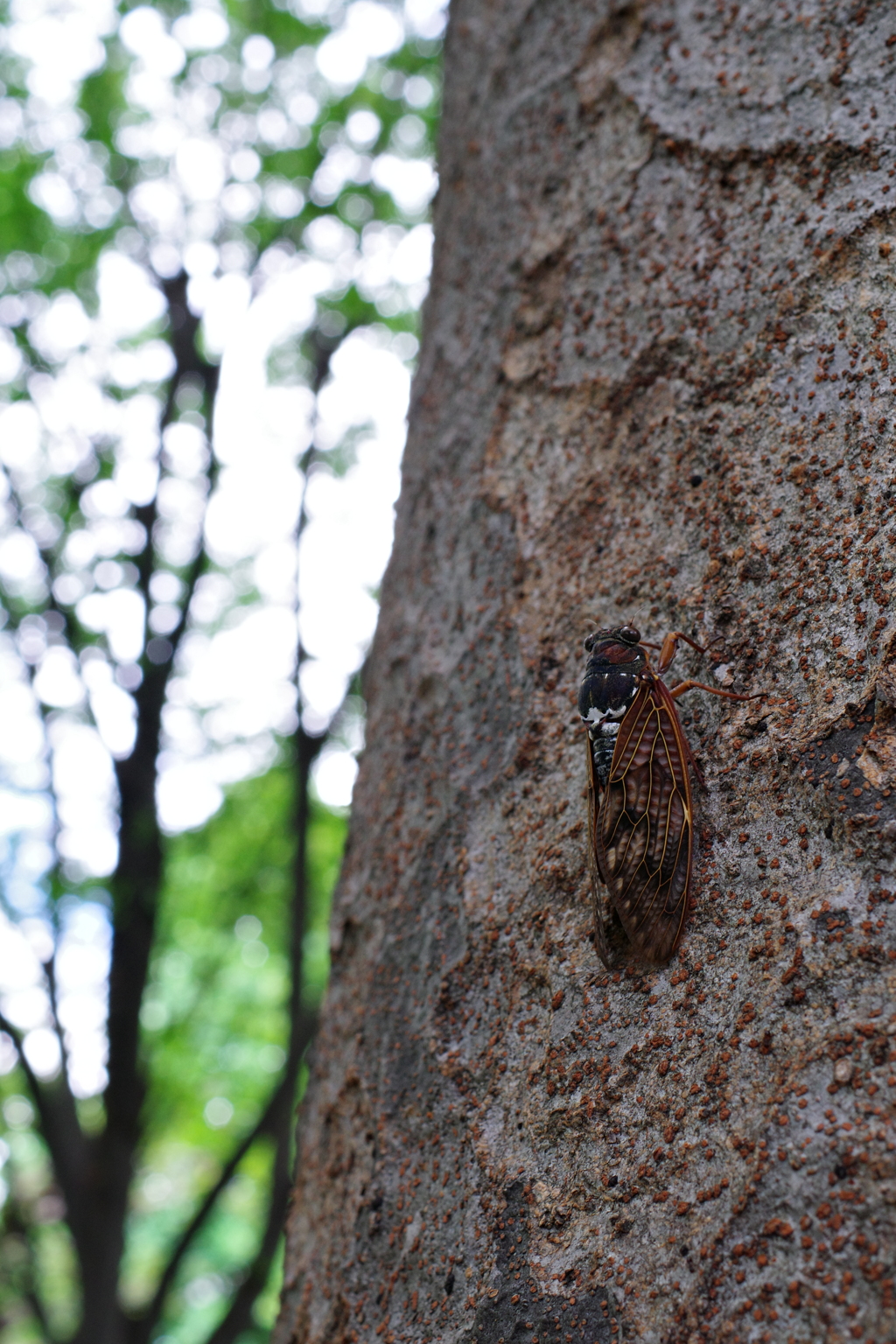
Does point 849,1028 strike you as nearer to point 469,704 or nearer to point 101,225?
point 469,704

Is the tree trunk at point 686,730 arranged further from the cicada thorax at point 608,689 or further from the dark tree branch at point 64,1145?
the dark tree branch at point 64,1145

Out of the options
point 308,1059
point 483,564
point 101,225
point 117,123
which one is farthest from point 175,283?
point 308,1059

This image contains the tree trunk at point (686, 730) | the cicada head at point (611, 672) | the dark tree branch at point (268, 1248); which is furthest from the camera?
the dark tree branch at point (268, 1248)

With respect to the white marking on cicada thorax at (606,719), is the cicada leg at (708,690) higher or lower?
higher

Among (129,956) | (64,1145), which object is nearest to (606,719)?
(129,956)

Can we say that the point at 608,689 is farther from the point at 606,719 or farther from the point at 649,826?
the point at 649,826

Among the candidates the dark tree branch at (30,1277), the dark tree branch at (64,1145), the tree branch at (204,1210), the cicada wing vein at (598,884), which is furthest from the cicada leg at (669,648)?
the dark tree branch at (30,1277)
